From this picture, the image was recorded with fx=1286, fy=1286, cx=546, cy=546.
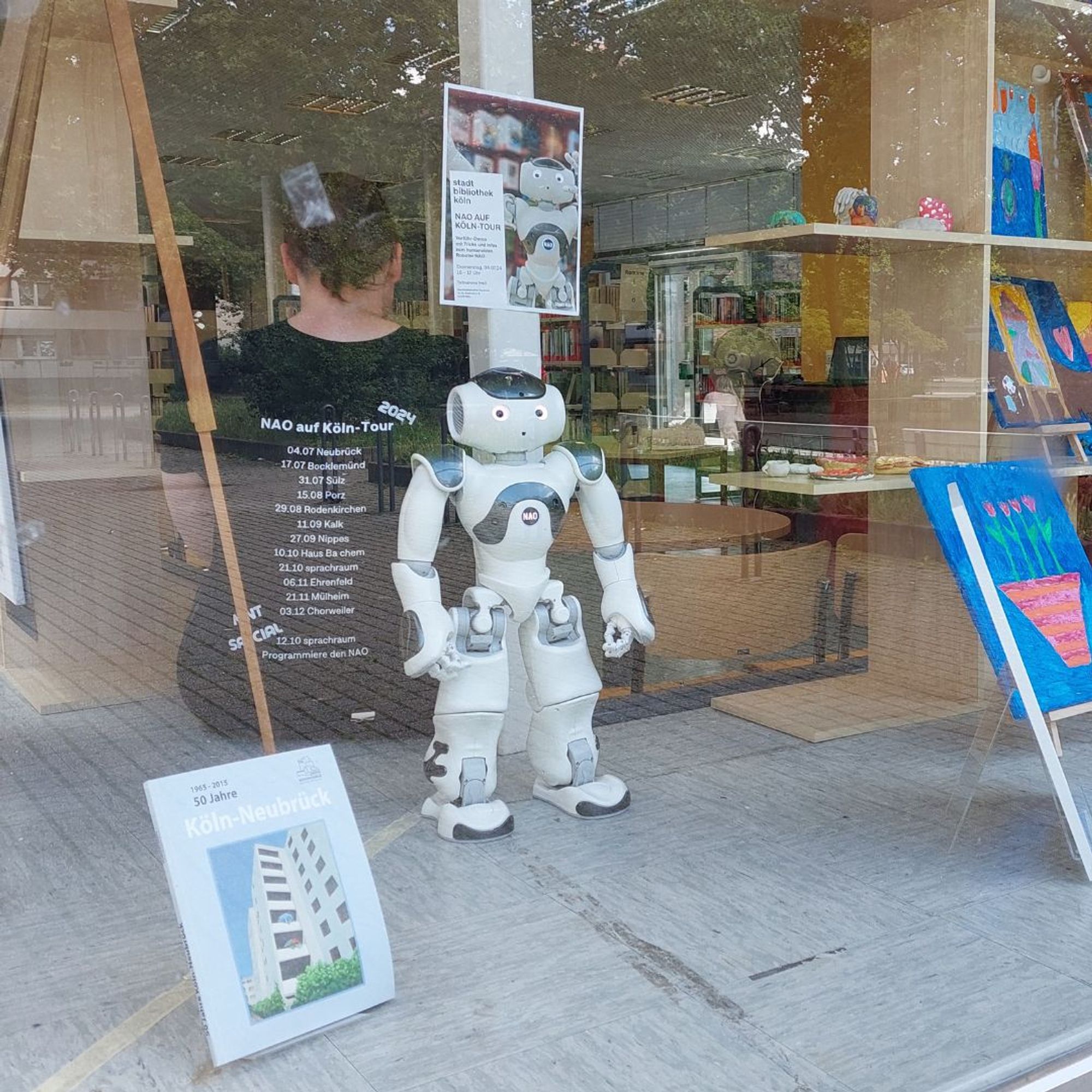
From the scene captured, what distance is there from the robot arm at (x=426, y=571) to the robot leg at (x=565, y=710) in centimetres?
27

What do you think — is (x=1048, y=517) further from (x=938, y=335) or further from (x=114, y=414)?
(x=114, y=414)

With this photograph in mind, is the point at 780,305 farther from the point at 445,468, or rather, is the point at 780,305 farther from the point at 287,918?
the point at 287,918

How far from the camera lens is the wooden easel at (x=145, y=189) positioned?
11.8ft

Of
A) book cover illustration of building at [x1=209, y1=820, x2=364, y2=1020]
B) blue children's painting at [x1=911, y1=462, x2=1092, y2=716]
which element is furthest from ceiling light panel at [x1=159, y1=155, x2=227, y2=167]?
book cover illustration of building at [x1=209, y1=820, x2=364, y2=1020]

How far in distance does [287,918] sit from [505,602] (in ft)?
4.19

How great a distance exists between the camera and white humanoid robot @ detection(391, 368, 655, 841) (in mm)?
3316

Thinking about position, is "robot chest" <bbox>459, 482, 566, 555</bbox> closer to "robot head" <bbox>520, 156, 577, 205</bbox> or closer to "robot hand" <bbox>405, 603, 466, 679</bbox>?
"robot hand" <bbox>405, 603, 466, 679</bbox>

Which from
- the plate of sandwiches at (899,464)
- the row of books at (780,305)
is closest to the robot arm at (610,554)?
the plate of sandwiches at (899,464)

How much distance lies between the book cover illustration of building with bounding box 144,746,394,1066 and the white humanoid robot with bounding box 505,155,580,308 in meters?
1.75

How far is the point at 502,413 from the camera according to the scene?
3336mm

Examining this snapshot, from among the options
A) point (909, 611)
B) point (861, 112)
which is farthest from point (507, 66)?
point (909, 611)

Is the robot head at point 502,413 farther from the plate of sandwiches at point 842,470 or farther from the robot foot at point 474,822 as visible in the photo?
the plate of sandwiches at point 842,470

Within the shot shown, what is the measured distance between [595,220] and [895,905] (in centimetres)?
275

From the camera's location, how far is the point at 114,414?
4.55 m
